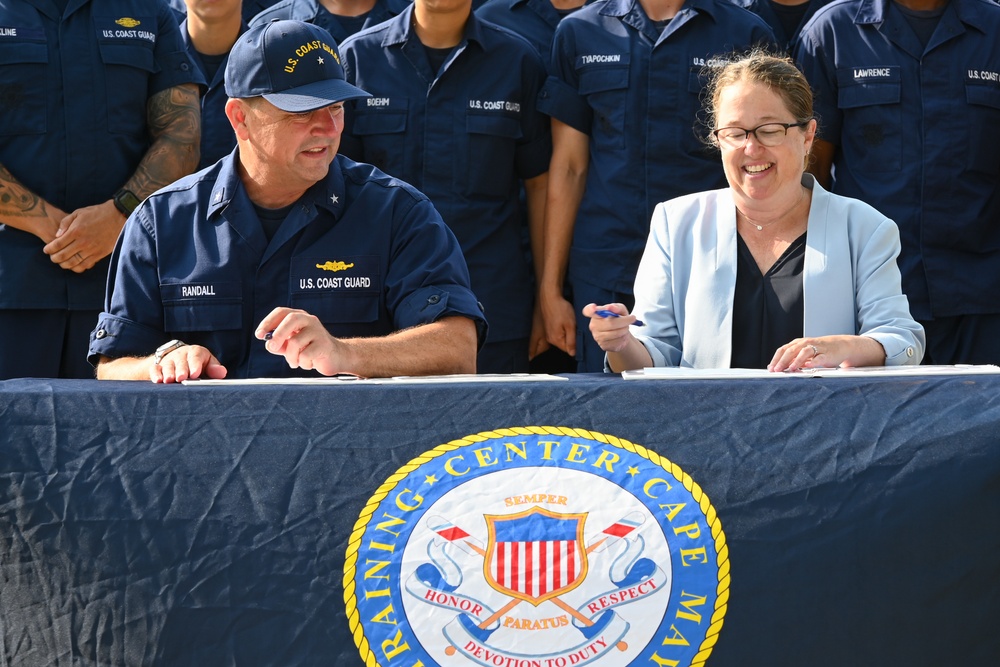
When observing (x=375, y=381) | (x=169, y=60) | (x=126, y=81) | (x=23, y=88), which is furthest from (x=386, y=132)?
(x=375, y=381)

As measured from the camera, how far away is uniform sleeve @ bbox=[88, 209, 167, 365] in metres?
2.96

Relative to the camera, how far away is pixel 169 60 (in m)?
4.29

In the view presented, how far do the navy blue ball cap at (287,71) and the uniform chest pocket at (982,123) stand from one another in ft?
7.21

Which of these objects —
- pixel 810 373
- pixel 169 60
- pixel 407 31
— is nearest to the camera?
pixel 810 373

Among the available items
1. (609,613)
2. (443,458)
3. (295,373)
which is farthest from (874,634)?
(295,373)

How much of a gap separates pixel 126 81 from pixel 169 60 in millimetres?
195

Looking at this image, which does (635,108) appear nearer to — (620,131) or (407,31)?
(620,131)

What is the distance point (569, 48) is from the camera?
4.42 meters

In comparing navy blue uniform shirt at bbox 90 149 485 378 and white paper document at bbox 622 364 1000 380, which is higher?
navy blue uniform shirt at bbox 90 149 485 378

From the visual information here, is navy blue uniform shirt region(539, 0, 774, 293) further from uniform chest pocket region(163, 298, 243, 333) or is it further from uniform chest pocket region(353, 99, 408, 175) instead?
uniform chest pocket region(163, 298, 243, 333)

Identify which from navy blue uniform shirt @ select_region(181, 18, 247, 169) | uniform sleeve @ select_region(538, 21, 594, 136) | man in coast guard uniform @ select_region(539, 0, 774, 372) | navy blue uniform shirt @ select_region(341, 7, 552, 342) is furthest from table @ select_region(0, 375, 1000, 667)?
navy blue uniform shirt @ select_region(181, 18, 247, 169)

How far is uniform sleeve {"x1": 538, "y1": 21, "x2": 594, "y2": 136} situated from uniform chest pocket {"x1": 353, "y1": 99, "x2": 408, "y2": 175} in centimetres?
50

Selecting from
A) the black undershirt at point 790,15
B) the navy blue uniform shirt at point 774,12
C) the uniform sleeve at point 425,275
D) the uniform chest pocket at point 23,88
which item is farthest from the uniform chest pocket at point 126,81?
the black undershirt at point 790,15

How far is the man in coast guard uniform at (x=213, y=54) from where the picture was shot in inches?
191
